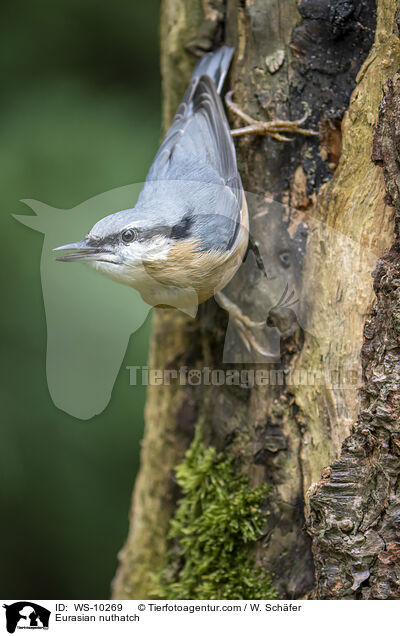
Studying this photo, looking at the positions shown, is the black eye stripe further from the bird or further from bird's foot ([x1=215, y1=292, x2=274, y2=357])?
bird's foot ([x1=215, y1=292, x2=274, y2=357])

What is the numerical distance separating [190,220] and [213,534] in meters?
1.02

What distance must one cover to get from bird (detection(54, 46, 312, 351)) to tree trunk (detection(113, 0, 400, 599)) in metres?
0.09

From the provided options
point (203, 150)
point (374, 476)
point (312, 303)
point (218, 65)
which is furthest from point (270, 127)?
point (374, 476)

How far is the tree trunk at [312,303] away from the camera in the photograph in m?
1.40

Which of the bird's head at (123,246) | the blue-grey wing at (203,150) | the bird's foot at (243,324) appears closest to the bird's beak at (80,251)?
the bird's head at (123,246)

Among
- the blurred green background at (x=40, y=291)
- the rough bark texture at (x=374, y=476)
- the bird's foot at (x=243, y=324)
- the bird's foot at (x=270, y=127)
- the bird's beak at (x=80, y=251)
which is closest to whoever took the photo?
the rough bark texture at (x=374, y=476)

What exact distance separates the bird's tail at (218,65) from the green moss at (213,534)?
1.29 meters

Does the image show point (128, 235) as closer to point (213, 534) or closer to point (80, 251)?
point (80, 251)

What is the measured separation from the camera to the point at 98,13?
267 cm

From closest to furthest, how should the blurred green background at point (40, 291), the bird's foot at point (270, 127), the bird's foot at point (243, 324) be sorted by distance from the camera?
the bird's foot at point (270, 127) < the bird's foot at point (243, 324) < the blurred green background at point (40, 291)

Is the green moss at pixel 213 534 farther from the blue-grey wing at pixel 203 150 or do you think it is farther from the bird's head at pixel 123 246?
the blue-grey wing at pixel 203 150
